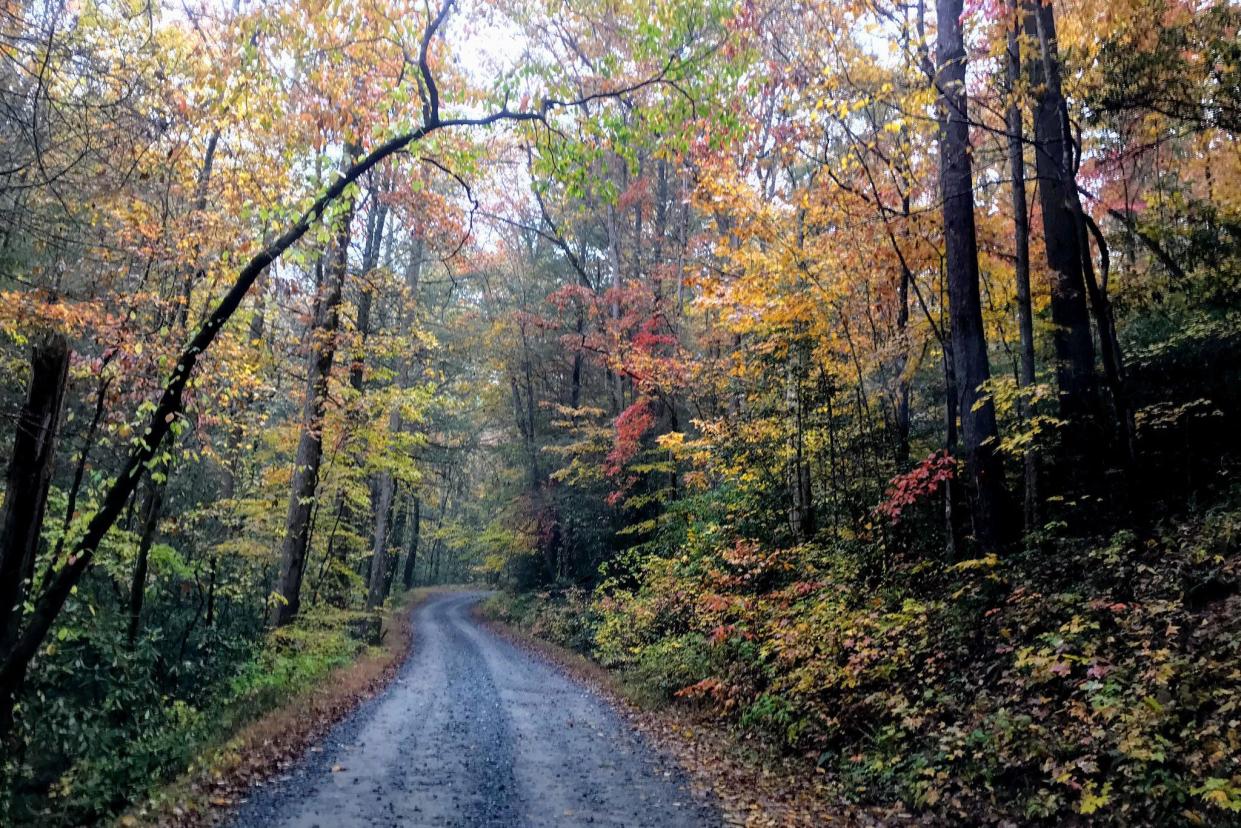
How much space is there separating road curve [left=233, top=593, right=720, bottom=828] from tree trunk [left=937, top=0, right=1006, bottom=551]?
195 inches

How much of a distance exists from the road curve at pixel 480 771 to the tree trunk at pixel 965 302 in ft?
16.3

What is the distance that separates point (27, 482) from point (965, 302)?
9.79m

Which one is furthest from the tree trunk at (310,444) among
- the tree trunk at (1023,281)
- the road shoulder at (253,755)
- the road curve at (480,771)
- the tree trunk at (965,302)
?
the tree trunk at (1023,281)

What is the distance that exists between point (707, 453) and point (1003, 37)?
8435mm

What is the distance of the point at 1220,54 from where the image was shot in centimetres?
680

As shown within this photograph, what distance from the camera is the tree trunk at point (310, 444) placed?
13.0 metres

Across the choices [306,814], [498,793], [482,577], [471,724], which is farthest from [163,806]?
[482,577]

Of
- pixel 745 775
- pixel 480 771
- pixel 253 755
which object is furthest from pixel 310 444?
pixel 745 775

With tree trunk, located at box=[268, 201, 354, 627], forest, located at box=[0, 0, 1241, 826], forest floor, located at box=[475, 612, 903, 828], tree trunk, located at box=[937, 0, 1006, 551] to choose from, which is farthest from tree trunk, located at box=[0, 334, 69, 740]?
tree trunk, located at box=[937, 0, 1006, 551]

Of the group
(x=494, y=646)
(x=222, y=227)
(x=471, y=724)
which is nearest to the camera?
(x=222, y=227)

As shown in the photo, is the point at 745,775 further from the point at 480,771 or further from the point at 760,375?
the point at 760,375

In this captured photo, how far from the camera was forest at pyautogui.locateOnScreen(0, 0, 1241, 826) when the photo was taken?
5.50 meters

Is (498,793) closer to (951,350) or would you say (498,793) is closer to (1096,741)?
(1096,741)

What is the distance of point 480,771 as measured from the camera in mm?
7410
